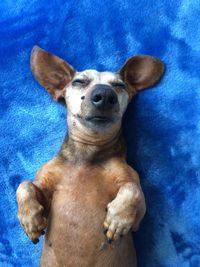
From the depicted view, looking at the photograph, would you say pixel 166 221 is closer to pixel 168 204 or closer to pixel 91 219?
pixel 168 204

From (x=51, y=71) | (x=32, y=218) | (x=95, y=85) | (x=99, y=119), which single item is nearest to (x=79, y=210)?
(x=32, y=218)

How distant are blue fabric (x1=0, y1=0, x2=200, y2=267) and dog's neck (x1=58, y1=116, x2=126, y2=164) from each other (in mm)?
160

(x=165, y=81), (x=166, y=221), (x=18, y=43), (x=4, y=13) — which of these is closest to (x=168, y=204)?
(x=166, y=221)

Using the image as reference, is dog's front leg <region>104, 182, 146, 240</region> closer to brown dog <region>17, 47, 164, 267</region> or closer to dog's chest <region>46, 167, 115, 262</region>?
brown dog <region>17, 47, 164, 267</region>

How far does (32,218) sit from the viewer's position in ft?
5.81

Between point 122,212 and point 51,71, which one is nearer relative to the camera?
point 122,212

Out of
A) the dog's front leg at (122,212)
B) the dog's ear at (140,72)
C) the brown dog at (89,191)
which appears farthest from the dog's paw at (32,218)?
the dog's ear at (140,72)

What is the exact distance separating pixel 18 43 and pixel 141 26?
24.1 inches

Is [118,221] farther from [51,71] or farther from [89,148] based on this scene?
[51,71]

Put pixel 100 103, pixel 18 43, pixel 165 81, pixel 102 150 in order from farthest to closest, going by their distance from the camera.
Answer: pixel 18 43 → pixel 165 81 → pixel 102 150 → pixel 100 103

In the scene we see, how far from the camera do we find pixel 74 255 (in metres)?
1.82

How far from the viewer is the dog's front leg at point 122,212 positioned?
1709 mm

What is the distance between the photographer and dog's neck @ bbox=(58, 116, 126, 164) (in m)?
1.95

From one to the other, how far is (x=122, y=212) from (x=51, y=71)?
797mm
